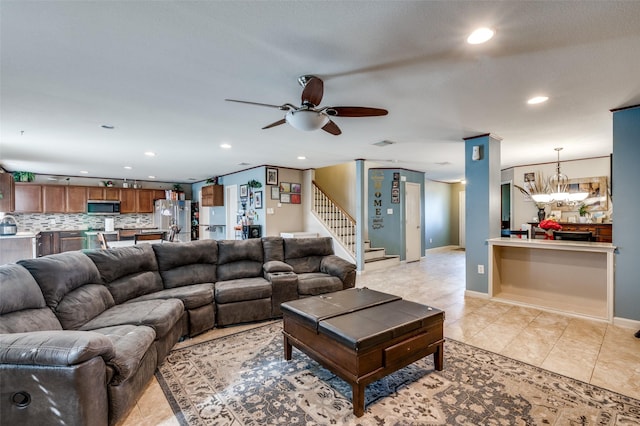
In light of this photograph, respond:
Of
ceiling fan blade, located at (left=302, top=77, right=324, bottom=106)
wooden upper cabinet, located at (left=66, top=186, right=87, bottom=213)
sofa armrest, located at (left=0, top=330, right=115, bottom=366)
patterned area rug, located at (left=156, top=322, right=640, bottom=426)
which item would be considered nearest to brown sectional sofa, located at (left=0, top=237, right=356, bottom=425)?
sofa armrest, located at (left=0, top=330, right=115, bottom=366)

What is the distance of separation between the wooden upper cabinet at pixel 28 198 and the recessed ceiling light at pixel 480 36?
10070mm

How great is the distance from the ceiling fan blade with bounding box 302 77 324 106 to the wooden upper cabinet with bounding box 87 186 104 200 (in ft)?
28.8

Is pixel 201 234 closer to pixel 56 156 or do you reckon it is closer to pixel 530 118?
pixel 56 156

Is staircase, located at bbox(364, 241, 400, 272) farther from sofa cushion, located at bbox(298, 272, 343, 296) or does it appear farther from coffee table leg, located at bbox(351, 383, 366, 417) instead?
coffee table leg, located at bbox(351, 383, 366, 417)

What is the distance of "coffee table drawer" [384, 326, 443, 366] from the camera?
6.47 feet

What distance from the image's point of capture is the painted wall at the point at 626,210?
3184mm

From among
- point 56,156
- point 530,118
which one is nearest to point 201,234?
point 56,156

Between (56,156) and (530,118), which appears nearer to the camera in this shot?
(530,118)

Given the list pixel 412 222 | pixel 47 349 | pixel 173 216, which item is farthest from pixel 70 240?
pixel 412 222

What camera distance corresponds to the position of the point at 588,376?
7.48 ft

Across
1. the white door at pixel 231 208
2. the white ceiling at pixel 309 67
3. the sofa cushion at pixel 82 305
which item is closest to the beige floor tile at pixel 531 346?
the white ceiling at pixel 309 67

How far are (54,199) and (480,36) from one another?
33.1 ft

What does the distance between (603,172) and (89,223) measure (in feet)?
41.8

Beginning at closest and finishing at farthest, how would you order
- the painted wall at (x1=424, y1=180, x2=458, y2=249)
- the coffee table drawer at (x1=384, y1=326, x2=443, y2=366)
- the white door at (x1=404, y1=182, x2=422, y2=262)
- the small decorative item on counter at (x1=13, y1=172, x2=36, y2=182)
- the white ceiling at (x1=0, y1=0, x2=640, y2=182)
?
the white ceiling at (x1=0, y1=0, x2=640, y2=182) → the coffee table drawer at (x1=384, y1=326, x2=443, y2=366) → the small decorative item on counter at (x1=13, y1=172, x2=36, y2=182) → the white door at (x1=404, y1=182, x2=422, y2=262) → the painted wall at (x1=424, y1=180, x2=458, y2=249)
